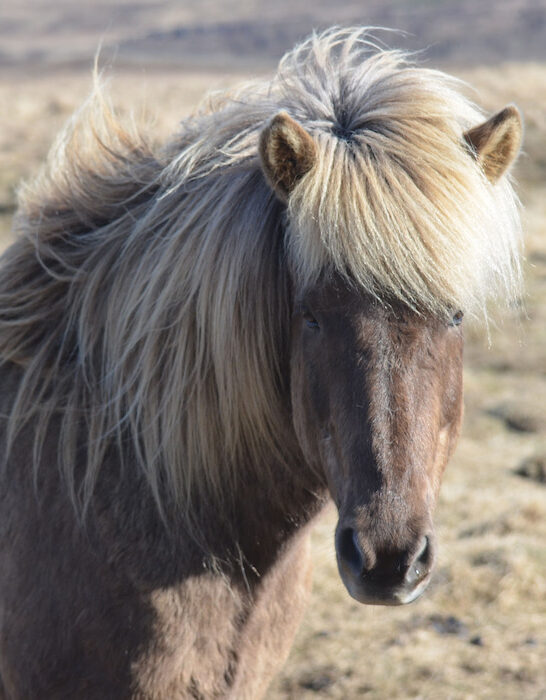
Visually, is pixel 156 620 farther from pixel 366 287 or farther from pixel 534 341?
pixel 534 341

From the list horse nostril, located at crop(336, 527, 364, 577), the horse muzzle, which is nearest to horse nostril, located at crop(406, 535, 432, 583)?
the horse muzzle

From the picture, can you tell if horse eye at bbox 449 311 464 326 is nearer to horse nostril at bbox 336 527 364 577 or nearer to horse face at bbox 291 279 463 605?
horse face at bbox 291 279 463 605

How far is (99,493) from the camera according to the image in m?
2.36

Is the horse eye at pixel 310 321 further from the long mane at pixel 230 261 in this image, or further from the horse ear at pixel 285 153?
Answer: the horse ear at pixel 285 153

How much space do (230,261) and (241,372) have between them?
30 centimetres

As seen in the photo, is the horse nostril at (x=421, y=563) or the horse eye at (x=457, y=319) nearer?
the horse nostril at (x=421, y=563)

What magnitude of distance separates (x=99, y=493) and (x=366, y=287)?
101 centimetres

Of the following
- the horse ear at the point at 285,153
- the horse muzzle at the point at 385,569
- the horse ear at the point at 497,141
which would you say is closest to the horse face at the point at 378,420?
the horse muzzle at the point at 385,569

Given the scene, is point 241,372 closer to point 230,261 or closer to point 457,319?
point 230,261

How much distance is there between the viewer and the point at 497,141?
2.11 meters

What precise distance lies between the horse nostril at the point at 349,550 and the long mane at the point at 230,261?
0.50m

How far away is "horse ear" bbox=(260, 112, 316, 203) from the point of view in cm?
196

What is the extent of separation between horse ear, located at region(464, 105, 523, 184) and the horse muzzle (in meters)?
0.98

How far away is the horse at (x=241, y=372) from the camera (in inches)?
76.3
